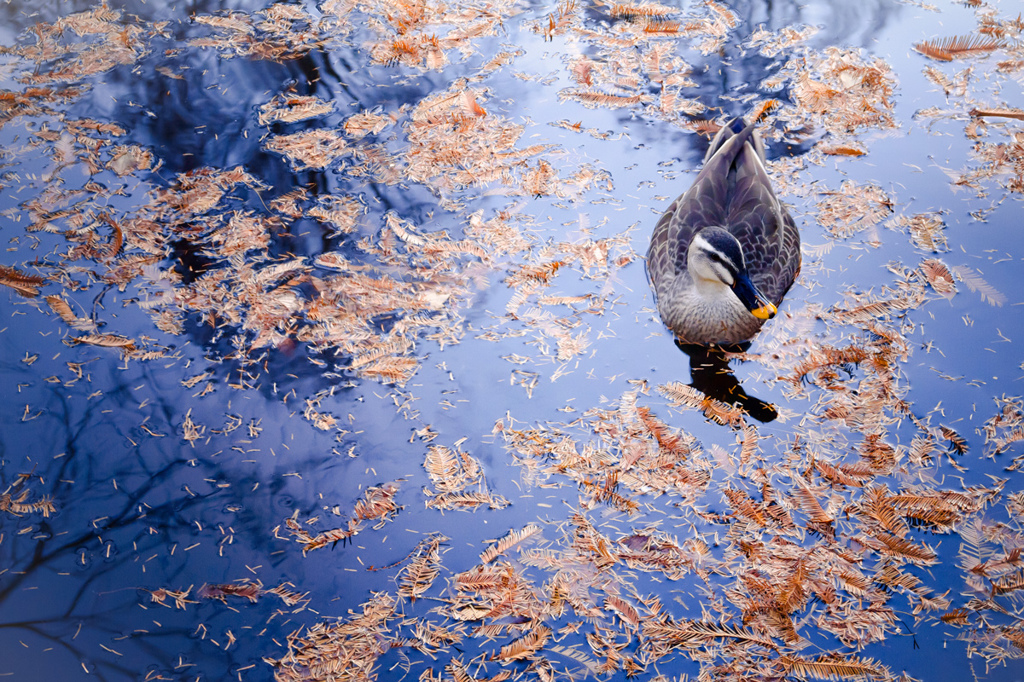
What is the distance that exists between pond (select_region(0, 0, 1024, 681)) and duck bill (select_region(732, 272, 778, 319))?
0.48 m

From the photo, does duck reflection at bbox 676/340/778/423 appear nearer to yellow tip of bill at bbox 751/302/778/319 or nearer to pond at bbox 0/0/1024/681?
pond at bbox 0/0/1024/681

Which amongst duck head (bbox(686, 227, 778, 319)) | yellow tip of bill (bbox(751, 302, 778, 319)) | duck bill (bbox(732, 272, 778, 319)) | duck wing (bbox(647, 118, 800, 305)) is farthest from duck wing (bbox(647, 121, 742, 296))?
yellow tip of bill (bbox(751, 302, 778, 319))

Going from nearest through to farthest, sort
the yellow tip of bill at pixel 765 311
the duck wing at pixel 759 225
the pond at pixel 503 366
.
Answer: the pond at pixel 503 366 < the yellow tip of bill at pixel 765 311 < the duck wing at pixel 759 225

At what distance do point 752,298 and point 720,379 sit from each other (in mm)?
569

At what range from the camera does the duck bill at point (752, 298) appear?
151 inches

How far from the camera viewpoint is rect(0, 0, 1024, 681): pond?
321 centimetres

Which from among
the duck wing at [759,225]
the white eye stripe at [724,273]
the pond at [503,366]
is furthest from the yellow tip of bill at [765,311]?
the pond at [503,366]

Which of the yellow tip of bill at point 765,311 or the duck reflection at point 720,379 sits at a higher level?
the yellow tip of bill at point 765,311

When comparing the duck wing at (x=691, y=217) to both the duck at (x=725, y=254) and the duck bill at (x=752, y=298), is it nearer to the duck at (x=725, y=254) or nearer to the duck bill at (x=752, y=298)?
the duck at (x=725, y=254)

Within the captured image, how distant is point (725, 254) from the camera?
390 centimetres

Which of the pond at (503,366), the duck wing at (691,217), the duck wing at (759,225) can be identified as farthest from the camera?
the duck wing at (691,217)

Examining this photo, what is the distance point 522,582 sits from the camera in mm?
3324

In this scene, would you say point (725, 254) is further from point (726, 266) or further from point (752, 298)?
point (752, 298)

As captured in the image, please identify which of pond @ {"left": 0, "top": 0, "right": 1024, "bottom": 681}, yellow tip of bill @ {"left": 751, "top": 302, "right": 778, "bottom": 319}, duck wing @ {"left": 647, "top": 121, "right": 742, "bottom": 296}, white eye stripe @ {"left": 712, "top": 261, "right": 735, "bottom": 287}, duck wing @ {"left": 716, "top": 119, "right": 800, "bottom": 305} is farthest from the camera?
duck wing @ {"left": 647, "top": 121, "right": 742, "bottom": 296}
